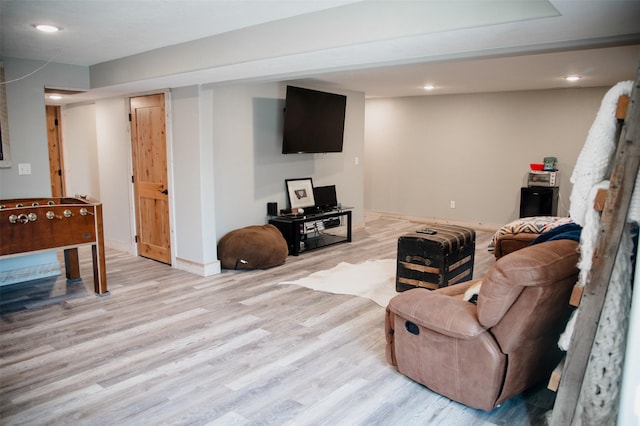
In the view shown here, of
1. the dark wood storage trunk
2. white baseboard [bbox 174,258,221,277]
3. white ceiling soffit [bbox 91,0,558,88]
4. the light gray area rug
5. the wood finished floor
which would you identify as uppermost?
white ceiling soffit [bbox 91,0,558,88]

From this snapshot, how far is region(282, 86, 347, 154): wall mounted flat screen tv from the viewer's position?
584cm

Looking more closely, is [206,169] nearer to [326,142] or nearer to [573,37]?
[326,142]

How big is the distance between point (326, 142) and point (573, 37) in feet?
13.7

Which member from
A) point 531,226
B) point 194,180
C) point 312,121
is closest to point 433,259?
point 531,226

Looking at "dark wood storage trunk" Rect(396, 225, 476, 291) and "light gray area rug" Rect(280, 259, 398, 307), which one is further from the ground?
"dark wood storage trunk" Rect(396, 225, 476, 291)

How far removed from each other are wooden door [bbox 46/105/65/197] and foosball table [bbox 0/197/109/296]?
9.81ft

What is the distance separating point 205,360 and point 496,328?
1864mm

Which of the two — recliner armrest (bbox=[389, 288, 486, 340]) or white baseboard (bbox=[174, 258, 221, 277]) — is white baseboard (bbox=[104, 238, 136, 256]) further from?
recliner armrest (bbox=[389, 288, 486, 340])

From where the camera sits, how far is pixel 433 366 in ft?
8.51

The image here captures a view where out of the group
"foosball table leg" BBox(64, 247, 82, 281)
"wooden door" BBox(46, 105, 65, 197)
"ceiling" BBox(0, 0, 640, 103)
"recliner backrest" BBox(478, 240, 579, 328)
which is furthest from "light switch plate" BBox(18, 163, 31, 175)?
"recliner backrest" BBox(478, 240, 579, 328)

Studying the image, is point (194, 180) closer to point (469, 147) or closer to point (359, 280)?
point (359, 280)

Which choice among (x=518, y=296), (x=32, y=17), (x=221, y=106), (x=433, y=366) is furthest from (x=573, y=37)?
(x=221, y=106)

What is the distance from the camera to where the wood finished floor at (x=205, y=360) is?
8.21 ft

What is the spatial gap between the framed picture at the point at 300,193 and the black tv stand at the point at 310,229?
0.31 metres
